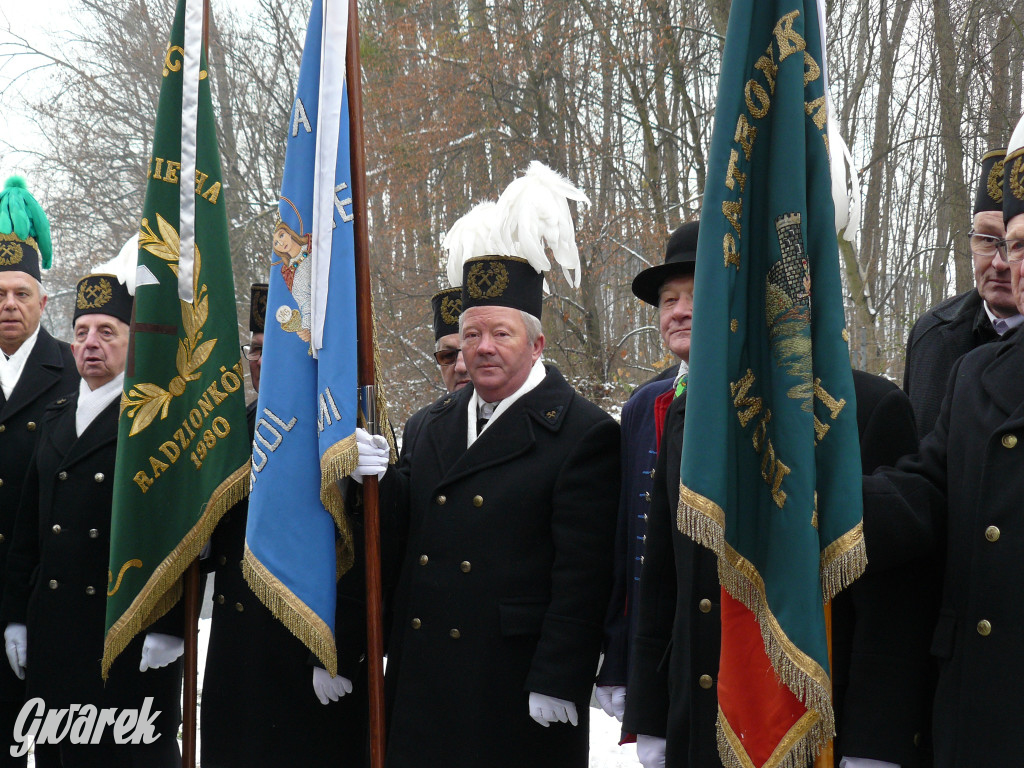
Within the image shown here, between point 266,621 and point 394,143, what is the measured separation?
34.0ft

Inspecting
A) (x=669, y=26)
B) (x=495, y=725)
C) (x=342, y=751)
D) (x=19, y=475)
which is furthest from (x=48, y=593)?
(x=669, y=26)

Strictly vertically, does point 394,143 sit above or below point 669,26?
below

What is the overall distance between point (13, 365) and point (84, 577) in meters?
1.43

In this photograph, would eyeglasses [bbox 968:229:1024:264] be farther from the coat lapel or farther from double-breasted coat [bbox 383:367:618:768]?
the coat lapel

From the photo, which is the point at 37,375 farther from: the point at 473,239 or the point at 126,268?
the point at 473,239

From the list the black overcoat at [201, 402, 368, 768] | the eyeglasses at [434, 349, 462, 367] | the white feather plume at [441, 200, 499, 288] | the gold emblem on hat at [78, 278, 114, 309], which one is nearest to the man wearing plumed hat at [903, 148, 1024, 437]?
the white feather plume at [441, 200, 499, 288]

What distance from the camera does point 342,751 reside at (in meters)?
4.05

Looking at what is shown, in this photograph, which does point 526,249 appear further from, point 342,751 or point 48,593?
point 48,593

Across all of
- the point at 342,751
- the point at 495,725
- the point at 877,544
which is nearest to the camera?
the point at 877,544

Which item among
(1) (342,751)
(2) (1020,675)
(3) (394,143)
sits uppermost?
(3) (394,143)

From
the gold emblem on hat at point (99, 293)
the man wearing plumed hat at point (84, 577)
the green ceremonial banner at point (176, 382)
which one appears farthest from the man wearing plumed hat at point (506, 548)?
the gold emblem on hat at point (99, 293)

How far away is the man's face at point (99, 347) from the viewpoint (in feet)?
15.0

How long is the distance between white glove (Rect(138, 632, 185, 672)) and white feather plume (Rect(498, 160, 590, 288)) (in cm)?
215

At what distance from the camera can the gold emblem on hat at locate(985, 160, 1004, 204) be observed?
3.42 meters
